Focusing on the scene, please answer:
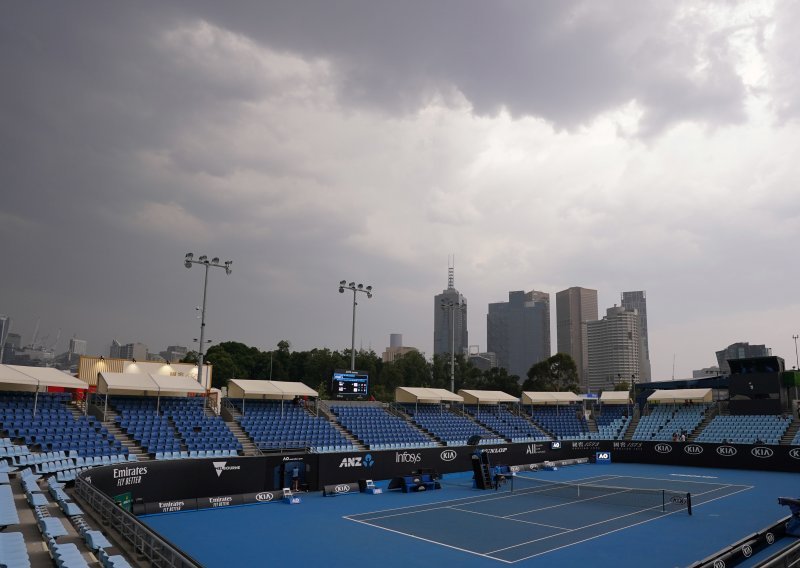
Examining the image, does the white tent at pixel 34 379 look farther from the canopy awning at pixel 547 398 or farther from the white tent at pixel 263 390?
the canopy awning at pixel 547 398

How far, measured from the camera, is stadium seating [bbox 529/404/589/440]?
52.8 m

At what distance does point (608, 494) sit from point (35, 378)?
29120 millimetres

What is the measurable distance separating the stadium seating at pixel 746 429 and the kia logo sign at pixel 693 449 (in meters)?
3.13

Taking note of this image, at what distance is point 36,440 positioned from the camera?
25609 millimetres

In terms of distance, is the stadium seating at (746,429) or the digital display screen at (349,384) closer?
the digital display screen at (349,384)

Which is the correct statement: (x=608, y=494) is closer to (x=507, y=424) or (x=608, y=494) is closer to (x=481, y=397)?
(x=507, y=424)

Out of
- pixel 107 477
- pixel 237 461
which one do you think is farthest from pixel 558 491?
pixel 107 477

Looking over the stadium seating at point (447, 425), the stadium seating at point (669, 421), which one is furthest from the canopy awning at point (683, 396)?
the stadium seating at point (447, 425)

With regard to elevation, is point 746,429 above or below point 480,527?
above

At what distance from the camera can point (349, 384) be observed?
41844mm

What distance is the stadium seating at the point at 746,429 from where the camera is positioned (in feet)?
148

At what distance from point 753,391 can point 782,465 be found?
9366mm

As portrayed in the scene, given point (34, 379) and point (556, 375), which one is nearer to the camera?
point (34, 379)

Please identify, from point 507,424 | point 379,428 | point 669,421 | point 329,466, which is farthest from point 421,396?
point 669,421
